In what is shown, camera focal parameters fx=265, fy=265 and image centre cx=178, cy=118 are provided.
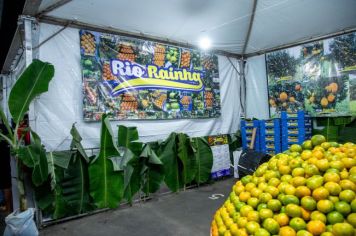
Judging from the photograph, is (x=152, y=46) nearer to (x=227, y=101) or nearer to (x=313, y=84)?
(x=227, y=101)

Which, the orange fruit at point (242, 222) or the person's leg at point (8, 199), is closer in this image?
the orange fruit at point (242, 222)

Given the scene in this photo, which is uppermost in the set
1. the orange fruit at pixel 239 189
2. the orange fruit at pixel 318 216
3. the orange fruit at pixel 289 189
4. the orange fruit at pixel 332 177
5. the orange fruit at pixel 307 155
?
the orange fruit at pixel 307 155

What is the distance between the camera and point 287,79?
18.0 feet

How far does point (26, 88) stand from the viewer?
296cm

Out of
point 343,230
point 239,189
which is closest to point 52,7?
point 239,189

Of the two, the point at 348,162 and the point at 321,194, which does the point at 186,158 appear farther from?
the point at 321,194

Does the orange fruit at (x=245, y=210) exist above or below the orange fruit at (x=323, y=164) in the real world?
below

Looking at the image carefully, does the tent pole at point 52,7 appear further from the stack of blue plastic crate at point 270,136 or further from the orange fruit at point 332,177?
the stack of blue plastic crate at point 270,136

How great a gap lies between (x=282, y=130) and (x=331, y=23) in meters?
2.04

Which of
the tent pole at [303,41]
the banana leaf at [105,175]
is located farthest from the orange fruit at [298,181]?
the tent pole at [303,41]

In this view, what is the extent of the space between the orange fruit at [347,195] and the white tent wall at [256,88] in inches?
190

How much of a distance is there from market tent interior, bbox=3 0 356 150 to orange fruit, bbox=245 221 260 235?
3.05 m

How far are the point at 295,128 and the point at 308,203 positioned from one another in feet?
13.2

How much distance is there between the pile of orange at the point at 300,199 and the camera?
1.23 metres
